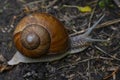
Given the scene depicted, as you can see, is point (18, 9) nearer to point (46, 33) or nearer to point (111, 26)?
point (46, 33)

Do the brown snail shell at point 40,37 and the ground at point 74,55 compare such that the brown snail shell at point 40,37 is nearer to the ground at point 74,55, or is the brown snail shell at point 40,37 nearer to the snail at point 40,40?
the snail at point 40,40

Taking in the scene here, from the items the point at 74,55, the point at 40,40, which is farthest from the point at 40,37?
the point at 74,55

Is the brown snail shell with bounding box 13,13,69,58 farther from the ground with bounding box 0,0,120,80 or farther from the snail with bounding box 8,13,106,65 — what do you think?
the ground with bounding box 0,0,120,80

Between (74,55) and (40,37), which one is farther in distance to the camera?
(74,55)

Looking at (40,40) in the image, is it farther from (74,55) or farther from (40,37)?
(74,55)

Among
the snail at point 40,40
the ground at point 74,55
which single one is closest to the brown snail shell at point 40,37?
the snail at point 40,40

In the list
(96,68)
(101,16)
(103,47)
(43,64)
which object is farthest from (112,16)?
(43,64)
